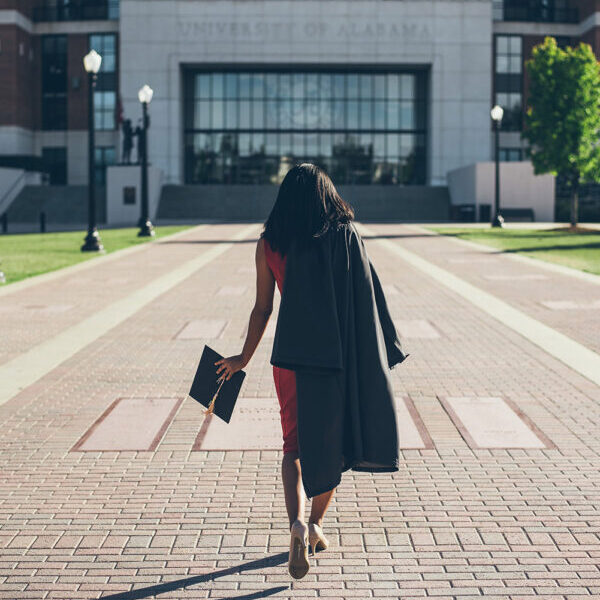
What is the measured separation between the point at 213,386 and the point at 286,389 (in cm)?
54

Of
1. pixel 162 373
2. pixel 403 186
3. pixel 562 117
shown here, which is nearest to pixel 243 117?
pixel 403 186

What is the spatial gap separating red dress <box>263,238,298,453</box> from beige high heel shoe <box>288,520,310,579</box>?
0.36 meters

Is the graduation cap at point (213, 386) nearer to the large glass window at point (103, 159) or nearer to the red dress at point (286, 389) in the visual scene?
the red dress at point (286, 389)

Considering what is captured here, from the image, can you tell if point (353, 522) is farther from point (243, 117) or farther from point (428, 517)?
point (243, 117)

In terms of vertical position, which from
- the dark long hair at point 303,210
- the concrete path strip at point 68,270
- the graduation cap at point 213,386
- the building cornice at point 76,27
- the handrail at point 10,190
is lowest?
the concrete path strip at point 68,270

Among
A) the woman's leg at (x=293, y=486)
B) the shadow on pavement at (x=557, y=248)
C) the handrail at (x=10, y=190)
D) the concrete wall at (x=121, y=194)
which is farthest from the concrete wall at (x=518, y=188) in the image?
the woman's leg at (x=293, y=486)

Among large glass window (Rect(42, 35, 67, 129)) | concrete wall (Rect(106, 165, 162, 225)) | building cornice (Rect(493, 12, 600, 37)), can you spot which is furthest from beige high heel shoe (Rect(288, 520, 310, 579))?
large glass window (Rect(42, 35, 67, 129))

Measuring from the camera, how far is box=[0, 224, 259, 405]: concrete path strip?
8727 mm

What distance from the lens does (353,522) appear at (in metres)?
4.95

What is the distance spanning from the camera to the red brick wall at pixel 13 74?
64.7 metres

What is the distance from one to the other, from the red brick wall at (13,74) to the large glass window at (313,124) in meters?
11.7

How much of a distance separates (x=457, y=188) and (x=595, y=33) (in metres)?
17.3

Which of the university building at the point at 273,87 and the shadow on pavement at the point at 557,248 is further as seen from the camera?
the university building at the point at 273,87

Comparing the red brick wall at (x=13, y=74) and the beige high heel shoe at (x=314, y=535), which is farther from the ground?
the red brick wall at (x=13, y=74)
